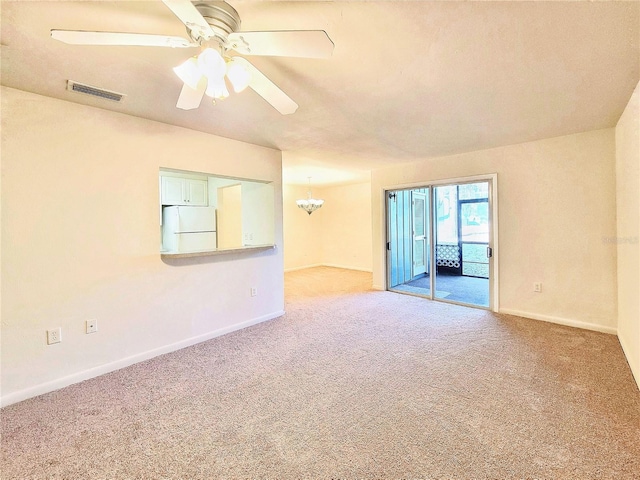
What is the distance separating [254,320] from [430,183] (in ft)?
11.0

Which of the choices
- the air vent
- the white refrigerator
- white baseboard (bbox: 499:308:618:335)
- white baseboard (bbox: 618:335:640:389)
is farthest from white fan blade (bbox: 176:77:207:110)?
white baseboard (bbox: 499:308:618:335)

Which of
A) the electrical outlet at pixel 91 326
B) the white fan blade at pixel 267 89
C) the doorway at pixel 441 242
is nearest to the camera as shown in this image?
the white fan blade at pixel 267 89

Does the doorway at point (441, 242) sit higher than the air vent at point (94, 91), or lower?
lower

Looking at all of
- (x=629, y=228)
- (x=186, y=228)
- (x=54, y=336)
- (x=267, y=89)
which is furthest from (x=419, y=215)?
(x=54, y=336)

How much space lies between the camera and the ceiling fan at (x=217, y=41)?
1159mm

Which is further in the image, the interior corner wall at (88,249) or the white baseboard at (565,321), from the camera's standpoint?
the white baseboard at (565,321)

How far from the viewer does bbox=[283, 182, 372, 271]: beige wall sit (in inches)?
297

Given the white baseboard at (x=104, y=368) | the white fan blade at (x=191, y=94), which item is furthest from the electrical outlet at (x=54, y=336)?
the white fan blade at (x=191, y=94)

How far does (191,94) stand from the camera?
66.6 inches

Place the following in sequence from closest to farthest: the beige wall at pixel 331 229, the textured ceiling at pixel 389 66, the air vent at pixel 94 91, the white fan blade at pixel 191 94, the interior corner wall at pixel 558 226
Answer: the textured ceiling at pixel 389 66 → the white fan blade at pixel 191 94 → the air vent at pixel 94 91 → the interior corner wall at pixel 558 226 → the beige wall at pixel 331 229

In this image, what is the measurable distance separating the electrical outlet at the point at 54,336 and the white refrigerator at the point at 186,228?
227 centimetres

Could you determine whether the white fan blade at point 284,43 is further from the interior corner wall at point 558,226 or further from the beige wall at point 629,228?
the interior corner wall at point 558,226

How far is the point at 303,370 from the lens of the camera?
7.99ft

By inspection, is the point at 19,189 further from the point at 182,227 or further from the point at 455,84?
the point at 455,84
